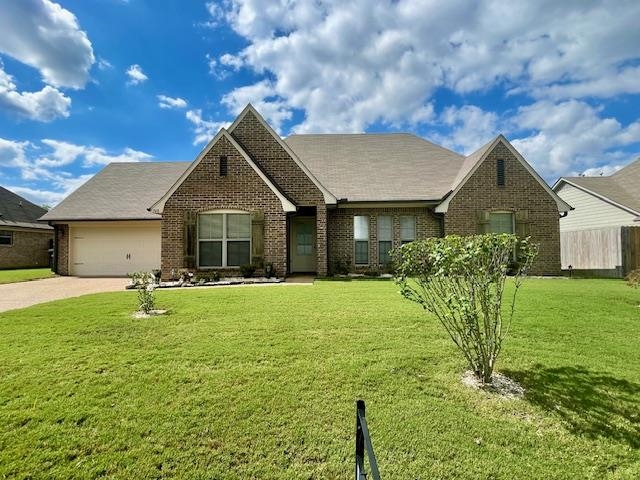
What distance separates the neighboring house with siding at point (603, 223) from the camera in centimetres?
1541

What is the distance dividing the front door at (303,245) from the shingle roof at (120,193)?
22.5ft

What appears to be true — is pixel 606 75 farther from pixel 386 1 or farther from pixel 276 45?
pixel 276 45

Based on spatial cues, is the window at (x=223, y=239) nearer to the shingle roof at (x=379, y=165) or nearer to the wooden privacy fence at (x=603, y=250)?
the shingle roof at (x=379, y=165)

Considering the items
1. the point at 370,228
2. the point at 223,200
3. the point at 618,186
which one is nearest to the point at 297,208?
the point at 223,200

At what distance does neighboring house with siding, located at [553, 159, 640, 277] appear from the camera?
1541 cm

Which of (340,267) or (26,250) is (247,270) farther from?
(26,250)

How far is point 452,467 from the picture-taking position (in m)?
2.61

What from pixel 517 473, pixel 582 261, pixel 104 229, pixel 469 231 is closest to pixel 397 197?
pixel 469 231

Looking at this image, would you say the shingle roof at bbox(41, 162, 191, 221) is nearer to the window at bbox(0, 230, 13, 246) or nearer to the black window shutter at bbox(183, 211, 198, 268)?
the black window shutter at bbox(183, 211, 198, 268)

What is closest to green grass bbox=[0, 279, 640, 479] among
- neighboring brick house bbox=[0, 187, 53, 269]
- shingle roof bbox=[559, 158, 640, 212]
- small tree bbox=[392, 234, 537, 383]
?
small tree bbox=[392, 234, 537, 383]

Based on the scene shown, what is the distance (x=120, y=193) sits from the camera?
1870 centimetres

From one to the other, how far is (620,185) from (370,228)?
17.9 meters

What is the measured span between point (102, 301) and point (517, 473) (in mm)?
9418

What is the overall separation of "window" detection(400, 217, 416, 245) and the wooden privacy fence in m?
7.33
